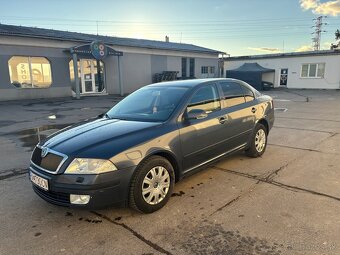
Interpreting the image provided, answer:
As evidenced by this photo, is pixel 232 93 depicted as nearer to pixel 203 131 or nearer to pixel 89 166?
pixel 203 131

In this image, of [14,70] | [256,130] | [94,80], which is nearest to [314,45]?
[94,80]

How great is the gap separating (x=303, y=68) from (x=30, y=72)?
1011 inches

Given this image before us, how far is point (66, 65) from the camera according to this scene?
765 inches

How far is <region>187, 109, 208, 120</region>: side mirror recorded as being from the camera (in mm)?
3850

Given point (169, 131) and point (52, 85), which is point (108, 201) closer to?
point (169, 131)

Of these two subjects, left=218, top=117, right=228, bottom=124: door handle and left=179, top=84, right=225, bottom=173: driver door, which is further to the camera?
left=218, top=117, right=228, bottom=124: door handle

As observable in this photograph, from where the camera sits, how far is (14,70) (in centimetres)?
1730

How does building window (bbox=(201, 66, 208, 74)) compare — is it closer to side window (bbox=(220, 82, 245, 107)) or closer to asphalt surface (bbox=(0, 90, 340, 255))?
side window (bbox=(220, 82, 245, 107))

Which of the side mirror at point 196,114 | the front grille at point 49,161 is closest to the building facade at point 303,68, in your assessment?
the side mirror at point 196,114

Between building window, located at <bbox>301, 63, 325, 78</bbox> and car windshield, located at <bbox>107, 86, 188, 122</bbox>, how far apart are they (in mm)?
27839

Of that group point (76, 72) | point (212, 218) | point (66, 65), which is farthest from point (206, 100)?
point (66, 65)

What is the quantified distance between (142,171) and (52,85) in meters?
17.9

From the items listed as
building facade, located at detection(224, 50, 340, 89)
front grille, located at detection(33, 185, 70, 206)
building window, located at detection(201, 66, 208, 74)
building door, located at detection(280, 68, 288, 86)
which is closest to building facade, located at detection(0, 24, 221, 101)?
building window, located at detection(201, 66, 208, 74)

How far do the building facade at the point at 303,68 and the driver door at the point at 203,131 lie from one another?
2707cm
